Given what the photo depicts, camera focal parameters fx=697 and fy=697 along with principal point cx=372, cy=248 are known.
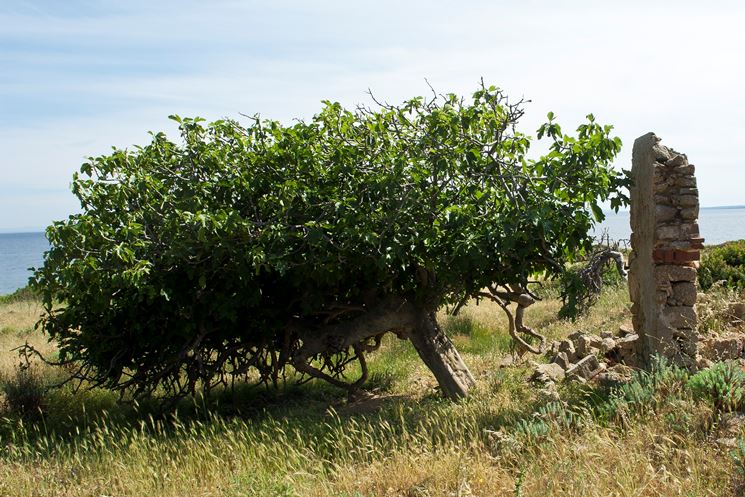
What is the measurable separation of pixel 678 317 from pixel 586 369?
168 cm

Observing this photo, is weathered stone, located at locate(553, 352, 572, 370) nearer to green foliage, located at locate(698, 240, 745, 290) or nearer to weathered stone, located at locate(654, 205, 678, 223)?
weathered stone, located at locate(654, 205, 678, 223)

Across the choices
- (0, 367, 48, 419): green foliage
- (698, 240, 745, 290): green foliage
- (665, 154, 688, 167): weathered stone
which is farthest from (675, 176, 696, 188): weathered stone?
(0, 367, 48, 419): green foliage

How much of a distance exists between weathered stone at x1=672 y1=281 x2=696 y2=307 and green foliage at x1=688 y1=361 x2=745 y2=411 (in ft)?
4.20

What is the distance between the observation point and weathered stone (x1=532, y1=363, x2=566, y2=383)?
31.1 feet

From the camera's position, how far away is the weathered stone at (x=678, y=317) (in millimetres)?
8086

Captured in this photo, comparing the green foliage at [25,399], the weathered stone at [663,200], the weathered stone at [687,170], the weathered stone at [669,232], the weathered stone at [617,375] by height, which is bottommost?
the green foliage at [25,399]

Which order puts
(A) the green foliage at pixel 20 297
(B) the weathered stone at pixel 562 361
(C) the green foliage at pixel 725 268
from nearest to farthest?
1. (B) the weathered stone at pixel 562 361
2. (C) the green foliage at pixel 725 268
3. (A) the green foliage at pixel 20 297

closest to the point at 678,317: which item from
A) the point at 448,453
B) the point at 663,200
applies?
the point at 663,200

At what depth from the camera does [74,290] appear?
794 centimetres

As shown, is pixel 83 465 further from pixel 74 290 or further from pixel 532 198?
pixel 532 198

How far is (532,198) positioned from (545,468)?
128 inches

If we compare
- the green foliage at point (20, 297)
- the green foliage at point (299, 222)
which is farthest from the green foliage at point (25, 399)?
the green foliage at point (20, 297)

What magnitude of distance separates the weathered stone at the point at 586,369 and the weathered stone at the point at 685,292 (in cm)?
173

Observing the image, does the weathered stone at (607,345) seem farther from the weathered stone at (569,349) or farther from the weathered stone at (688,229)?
the weathered stone at (688,229)
